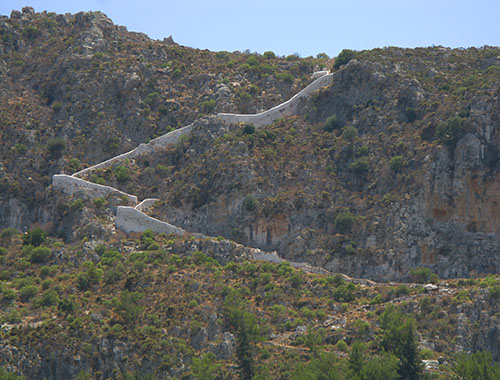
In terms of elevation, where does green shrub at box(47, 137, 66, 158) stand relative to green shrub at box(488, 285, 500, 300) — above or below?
above

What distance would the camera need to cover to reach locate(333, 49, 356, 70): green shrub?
103812mm

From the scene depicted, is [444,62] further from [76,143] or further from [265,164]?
[76,143]

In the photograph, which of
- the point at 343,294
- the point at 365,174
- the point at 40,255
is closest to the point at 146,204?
the point at 40,255

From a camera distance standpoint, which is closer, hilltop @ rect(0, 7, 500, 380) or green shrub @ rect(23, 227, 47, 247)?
hilltop @ rect(0, 7, 500, 380)

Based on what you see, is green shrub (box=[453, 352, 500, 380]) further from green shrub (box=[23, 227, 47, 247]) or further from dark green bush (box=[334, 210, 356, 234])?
green shrub (box=[23, 227, 47, 247])

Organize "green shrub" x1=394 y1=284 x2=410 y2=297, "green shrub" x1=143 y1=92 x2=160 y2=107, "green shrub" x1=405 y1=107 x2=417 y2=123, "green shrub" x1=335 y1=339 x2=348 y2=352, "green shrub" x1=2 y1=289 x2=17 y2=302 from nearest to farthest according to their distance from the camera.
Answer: "green shrub" x1=335 y1=339 x2=348 y2=352 → "green shrub" x1=394 y1=284 x2=410 y2=297 → "green shrub" x1=2 y1=289 x2=17 y2=302 → "green shrub" x1=405 y1=107 x2=417 y2=123 → "green shrub" x1=143 y1=92 x2=160 y2=107

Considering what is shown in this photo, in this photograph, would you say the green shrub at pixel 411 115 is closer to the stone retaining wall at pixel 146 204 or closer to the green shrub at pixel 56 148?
the stone retaining wall at pixel 146 204

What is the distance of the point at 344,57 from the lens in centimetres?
10412

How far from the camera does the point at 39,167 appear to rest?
3868 inches

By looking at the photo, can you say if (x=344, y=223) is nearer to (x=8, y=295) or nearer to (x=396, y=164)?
(x=396, y=164)

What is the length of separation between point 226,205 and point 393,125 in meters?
17.8

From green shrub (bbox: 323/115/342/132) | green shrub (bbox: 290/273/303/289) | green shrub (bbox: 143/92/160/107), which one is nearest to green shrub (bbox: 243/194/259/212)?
green shrub (bbox: 290/273/303/289)

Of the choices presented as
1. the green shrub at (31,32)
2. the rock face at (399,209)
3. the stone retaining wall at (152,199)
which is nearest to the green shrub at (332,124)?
the rock face at (399,209)

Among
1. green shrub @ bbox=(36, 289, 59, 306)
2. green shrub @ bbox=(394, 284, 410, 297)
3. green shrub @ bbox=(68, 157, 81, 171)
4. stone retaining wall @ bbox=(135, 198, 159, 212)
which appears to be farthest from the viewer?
green shrub @ bbox=(68, 157, 81, 171)
